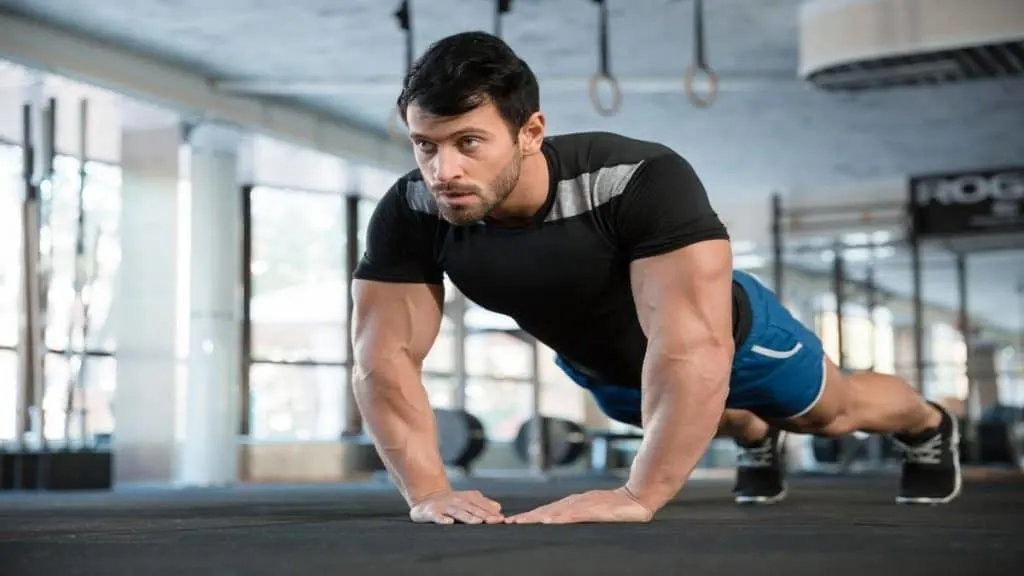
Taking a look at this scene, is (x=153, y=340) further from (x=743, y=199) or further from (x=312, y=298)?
(x=743, y=199)

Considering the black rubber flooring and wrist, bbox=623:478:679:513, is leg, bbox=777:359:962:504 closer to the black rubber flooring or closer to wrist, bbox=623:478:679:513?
the black rubber flooring

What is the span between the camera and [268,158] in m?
9.21

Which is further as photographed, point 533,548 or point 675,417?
point 675,417

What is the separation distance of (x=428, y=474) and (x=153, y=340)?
6.71 m

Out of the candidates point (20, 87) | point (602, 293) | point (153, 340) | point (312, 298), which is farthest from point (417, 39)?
point (602, 293)

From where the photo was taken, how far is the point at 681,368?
6.32ft

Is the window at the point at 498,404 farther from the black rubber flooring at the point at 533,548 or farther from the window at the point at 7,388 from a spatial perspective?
the black rubber flooring at the point at 533,548

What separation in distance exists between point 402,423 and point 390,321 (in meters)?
0.18

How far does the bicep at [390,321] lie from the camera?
7.40 feet

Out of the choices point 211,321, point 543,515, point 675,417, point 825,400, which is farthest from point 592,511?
point 211,321

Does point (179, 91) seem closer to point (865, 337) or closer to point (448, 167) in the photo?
point (448, 167)

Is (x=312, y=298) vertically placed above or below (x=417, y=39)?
below

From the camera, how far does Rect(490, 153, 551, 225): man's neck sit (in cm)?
204

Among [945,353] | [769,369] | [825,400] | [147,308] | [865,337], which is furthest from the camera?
[945,353]
